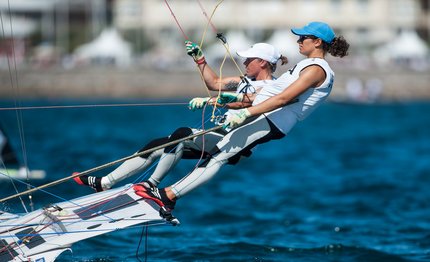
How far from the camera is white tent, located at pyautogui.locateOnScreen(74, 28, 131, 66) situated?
213 feet

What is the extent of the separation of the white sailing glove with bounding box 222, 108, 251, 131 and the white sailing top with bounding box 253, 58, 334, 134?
1.45 feet

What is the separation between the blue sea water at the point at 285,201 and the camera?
1011cm

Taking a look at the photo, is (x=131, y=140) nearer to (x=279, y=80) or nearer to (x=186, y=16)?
(x=279, y=80)

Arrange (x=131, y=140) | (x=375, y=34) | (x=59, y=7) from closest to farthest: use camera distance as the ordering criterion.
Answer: (x=131, y=140)
(x=375, y=34)
(x=59, y=7)

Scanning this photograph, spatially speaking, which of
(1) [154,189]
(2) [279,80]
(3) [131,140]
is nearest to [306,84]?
(2) [279,80]

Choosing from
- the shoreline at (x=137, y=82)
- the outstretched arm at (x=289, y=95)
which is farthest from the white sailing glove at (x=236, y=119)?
the shoreline at (x=137, y=82)

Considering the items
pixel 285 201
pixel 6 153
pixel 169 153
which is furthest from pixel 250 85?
pixel 6 153

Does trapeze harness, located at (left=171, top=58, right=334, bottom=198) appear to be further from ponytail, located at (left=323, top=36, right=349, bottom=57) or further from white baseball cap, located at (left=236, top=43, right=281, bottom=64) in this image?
white baseball cap, located at (left=236, top=43, right=281, bottom=64)

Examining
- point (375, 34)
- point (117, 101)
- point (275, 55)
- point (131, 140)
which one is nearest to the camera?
point (275, 55)

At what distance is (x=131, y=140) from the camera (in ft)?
103

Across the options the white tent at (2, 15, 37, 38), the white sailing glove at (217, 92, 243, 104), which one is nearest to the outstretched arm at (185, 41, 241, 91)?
the white sailing glove at (217, 92, 243, 104)

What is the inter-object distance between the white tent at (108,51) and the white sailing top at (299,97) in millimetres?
56942

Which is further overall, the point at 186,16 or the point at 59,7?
the point at 59,7

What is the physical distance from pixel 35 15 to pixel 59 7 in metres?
3.31
